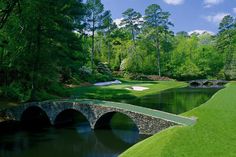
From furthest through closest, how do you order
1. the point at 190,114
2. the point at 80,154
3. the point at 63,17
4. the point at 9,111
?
the point at 63,17, the point at 9,111, the point at 190,114, the point at 80,154

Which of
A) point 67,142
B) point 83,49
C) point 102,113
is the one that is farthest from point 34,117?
point 83,49

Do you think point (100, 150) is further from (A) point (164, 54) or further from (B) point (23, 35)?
(A) point (164, 54)

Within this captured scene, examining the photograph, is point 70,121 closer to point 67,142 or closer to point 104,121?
point 104,121

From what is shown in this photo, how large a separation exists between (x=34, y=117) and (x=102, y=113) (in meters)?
8.97

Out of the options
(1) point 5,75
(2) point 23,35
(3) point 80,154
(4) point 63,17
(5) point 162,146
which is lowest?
(3) point 80,154

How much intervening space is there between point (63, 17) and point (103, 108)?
639 inches

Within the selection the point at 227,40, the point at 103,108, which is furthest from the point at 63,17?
the point at 227,40

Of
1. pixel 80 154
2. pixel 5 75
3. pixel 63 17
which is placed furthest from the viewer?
pixel 63 17

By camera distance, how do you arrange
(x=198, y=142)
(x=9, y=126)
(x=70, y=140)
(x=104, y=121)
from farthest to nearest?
(x=9, y=126) < (x=104, y=121) < (x=70, y=140) < (x=198, y=142)

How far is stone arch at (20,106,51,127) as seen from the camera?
28.0m

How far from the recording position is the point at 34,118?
2978 centimetres

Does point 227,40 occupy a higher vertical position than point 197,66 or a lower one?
higher

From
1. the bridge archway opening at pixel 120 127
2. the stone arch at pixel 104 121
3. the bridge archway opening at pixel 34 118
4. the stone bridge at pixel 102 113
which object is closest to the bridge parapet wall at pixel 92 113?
the stone bridge at pixel 102 113

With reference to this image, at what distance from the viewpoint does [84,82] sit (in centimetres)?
5425
